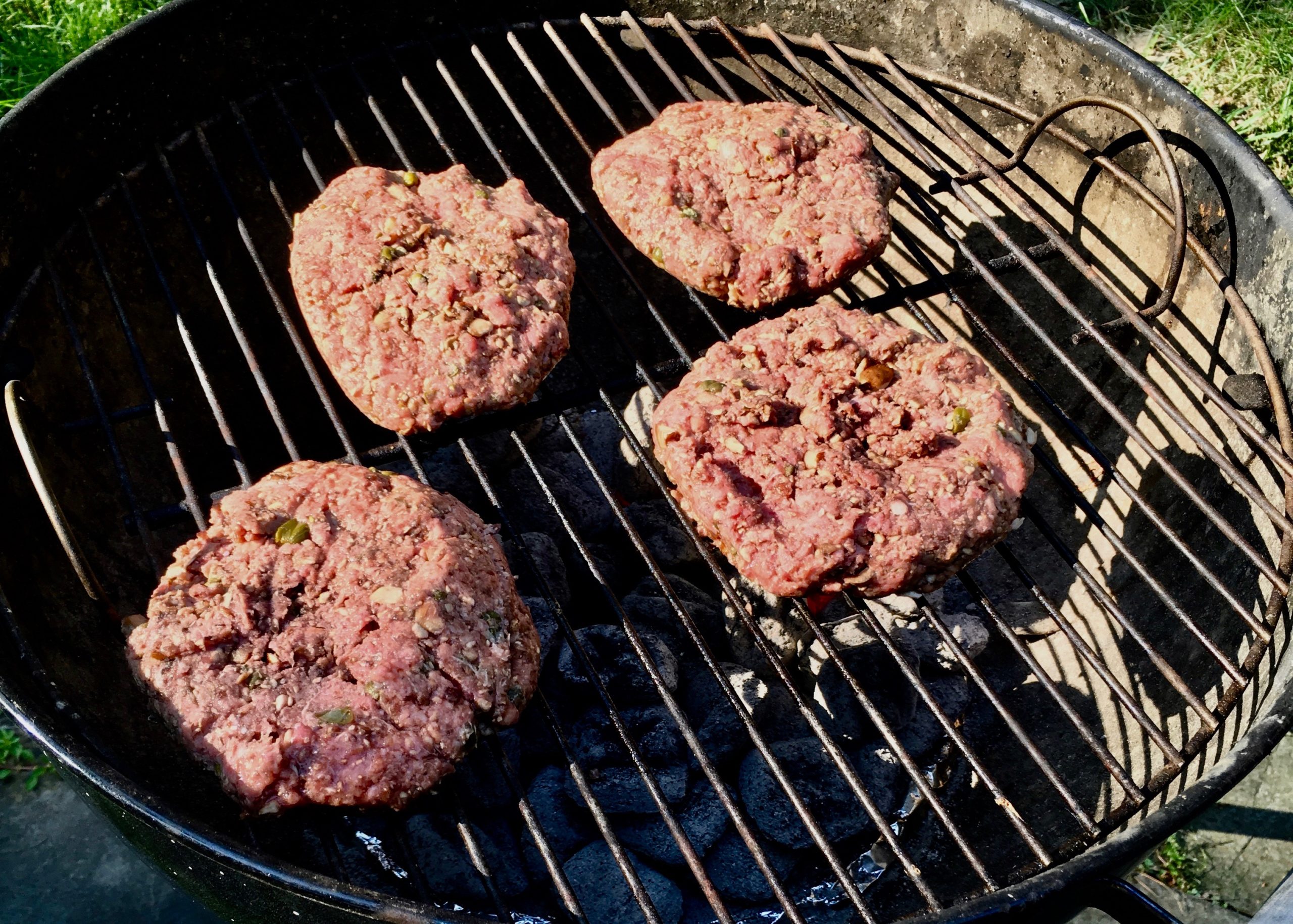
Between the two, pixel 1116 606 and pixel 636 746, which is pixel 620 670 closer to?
pixel 636 746

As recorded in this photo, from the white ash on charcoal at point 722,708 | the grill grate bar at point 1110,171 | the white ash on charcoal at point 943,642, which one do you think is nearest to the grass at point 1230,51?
the grill grate bar at point 1110,171

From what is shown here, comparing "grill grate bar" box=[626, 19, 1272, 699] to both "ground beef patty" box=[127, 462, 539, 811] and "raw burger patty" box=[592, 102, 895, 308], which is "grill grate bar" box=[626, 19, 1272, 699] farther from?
"ground beef patty" box=[127, 462, 539, 811]

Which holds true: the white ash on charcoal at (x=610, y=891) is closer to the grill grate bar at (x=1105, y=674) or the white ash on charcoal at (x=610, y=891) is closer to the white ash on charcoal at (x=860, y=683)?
the white ash on charcoal at (x=860, y=683)

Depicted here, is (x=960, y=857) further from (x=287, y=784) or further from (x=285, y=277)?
(x=285, y=277)

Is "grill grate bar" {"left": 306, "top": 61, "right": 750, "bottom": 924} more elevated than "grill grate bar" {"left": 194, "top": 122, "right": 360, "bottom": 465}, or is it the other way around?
"grill grate bar" {"left": 194, "top": 122, "right": 360, "bottom": 465}

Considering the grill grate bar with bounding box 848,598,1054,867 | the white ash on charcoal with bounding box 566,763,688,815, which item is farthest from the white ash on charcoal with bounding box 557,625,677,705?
the grill grate bar with bounding box 848,598,1054,867

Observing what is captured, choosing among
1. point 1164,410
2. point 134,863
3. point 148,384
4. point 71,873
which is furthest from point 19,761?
point 1164,410
